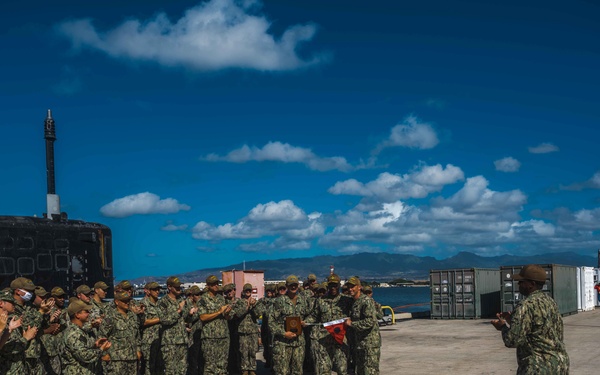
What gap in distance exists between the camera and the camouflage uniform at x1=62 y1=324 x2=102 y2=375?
7.79 metres

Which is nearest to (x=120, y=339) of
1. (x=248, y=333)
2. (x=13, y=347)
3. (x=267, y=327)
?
(x=13, y=347)

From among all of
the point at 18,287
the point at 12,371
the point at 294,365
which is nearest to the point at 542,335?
the point at 294,365

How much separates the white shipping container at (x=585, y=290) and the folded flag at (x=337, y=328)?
23.7 meters

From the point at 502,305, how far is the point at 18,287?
21919 mm

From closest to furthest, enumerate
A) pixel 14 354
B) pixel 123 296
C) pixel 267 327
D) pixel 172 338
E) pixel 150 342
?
1. pixel 14 354
2. pixel 123 296
3. pixel 150 342
4. pixel 172 338
5. pixel 267 327

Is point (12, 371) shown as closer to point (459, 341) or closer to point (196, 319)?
point (196, 319)

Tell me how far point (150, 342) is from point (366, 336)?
3792 millimetres

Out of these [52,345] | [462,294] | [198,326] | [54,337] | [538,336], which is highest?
[538,336]

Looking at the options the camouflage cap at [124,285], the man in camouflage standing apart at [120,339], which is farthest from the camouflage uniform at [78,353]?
the camouflage cap at [124,285]

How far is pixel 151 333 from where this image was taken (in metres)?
10.9

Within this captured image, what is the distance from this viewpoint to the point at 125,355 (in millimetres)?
9883

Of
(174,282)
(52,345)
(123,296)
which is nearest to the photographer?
(52,345)

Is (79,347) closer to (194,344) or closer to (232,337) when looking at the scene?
(194,344)

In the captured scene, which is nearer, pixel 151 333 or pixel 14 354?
pixel 14 354
